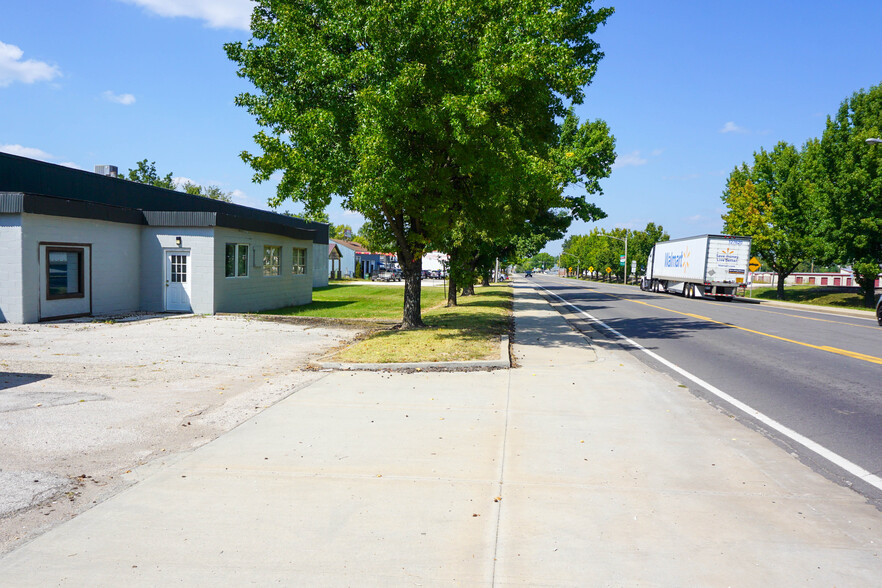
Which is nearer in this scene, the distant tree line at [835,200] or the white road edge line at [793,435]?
the white road edge line at [793,435]

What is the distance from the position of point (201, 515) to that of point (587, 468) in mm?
3194

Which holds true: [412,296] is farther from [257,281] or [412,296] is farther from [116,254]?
[116,254]

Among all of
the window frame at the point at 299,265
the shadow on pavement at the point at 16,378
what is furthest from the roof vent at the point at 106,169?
the shadow on pavement at the point at 16,378

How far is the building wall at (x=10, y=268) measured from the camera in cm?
1557

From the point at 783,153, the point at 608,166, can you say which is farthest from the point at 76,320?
the point at 783,153

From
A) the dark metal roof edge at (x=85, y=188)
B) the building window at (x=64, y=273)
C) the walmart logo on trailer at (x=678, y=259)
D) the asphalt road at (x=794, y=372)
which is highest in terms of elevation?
the dark metal roof edge at (x=85, y=188)

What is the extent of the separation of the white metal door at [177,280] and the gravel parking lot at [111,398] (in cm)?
480

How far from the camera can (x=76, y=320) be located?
55.0 feet

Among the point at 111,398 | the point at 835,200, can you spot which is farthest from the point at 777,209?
the point at 111,398

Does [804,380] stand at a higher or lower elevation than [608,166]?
lower

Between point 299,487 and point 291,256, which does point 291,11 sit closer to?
point 299,487

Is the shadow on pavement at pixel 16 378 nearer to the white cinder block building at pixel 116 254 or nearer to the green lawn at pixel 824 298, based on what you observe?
Answer: the white cinder block building at pixel 116 254

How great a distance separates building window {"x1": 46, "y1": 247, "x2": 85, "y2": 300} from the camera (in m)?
16.5

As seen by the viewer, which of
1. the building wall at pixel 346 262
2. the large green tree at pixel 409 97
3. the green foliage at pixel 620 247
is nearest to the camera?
the large green tree at pixel 409 97
